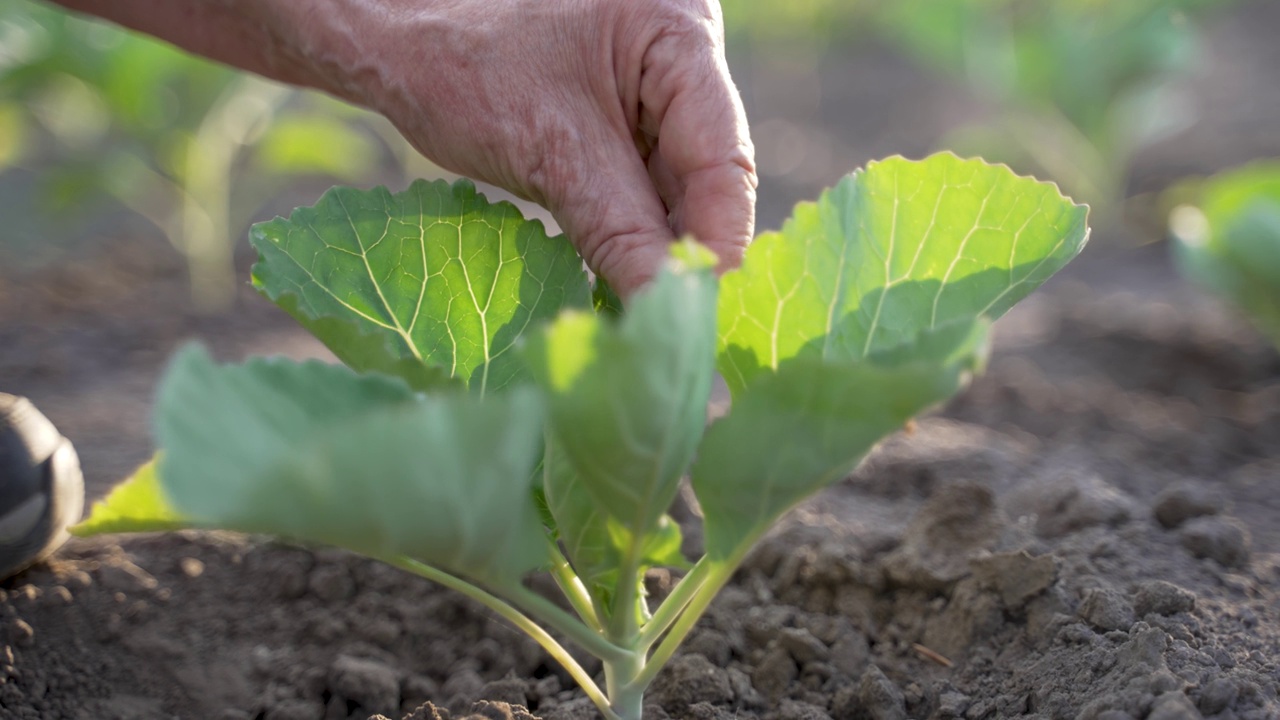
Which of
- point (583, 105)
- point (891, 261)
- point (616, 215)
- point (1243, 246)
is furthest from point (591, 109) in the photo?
point (1243, 246)

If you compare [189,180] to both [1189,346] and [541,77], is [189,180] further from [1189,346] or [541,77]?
[1189,346]

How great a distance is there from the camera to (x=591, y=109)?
64.8 inches

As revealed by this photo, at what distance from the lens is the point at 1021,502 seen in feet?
7.13

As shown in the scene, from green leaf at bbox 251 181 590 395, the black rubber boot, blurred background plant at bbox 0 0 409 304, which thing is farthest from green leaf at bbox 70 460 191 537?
blurred background plant at bbox 0 0 409 304

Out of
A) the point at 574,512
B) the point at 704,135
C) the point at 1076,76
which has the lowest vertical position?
the point at 1076,76

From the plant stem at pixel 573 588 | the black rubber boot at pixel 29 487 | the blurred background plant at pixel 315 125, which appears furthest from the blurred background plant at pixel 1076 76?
the black rubber boot at pixel 29 487

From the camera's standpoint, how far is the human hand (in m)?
1.54

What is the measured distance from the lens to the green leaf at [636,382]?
3.27 feet

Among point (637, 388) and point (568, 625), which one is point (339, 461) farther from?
point (568, 625)

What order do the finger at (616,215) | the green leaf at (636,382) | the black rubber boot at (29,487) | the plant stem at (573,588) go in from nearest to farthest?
the green leaf at (636,382), the plant stem at (573,588), the finger at (616,215), the black rubber boot at (29,487)

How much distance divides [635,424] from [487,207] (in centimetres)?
60

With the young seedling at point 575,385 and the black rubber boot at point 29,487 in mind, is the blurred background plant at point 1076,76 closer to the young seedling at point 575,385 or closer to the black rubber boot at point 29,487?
the young seedling at point 575,385

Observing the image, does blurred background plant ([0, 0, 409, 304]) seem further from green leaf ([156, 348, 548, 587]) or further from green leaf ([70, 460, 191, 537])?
green leaf ([156, 348, 548, 587])

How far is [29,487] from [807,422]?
1373mm
